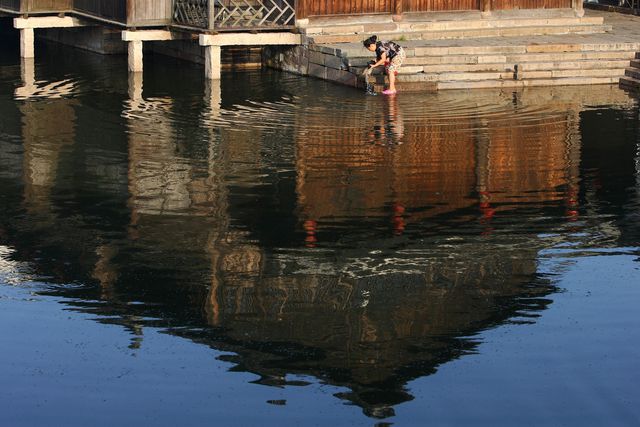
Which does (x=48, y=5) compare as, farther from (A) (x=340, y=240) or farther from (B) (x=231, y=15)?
(A) (x=340, y=240)

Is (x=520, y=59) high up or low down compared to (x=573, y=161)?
up

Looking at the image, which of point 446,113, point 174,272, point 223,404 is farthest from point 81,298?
point 446,113

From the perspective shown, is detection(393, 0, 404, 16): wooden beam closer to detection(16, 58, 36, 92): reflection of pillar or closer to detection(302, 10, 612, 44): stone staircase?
detection(302, 10, 612, 44): stone staircase

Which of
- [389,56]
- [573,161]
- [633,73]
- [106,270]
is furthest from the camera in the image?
[633,73]

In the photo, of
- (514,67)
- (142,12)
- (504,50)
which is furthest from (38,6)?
(514,67)

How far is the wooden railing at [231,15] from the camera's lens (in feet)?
94.3

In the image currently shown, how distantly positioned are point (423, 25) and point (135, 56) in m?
6.65

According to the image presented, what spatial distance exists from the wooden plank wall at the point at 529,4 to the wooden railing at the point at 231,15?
524 centimetres

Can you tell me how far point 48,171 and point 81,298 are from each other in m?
6.64

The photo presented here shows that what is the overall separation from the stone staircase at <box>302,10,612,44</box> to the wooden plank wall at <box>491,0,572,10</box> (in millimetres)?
187

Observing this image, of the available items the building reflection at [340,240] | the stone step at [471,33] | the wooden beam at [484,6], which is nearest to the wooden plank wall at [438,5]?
the wooden beam at [484,6]

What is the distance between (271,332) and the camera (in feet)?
41.1

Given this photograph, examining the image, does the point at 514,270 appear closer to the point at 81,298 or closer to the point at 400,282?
the point at 400,282

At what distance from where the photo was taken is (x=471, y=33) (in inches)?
1212
